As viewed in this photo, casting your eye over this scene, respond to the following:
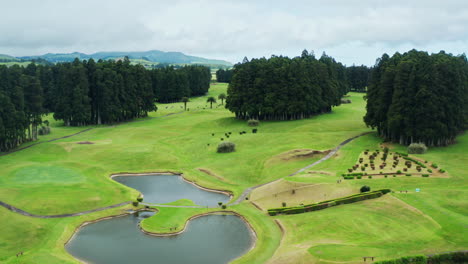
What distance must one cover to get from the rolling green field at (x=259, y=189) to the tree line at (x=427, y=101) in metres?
4.05

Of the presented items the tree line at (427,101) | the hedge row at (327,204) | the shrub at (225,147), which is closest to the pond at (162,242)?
the hedge row at (327,204)

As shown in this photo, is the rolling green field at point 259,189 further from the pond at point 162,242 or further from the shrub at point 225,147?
the shrub at point 225,147

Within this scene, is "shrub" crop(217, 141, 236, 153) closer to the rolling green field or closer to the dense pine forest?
the rolling green field

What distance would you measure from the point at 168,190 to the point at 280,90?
63633 millimetres

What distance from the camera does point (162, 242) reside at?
51.6 meters

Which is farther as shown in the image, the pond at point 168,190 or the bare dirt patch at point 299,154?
the bare dirt patch at point 299,154

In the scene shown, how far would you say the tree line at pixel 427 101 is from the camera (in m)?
85.1

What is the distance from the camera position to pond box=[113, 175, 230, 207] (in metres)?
68.9

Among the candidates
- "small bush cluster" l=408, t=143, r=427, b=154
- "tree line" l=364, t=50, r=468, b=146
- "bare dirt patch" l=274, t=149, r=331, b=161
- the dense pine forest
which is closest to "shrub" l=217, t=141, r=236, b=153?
"bare dirt patch" l=274, t=149, r=331, b=161

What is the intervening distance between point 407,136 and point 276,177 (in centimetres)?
3460

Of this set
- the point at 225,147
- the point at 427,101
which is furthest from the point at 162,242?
the point at 427,101

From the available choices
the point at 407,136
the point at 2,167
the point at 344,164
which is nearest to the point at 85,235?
the point at 2,167

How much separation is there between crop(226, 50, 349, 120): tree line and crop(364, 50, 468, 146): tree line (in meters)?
34.5

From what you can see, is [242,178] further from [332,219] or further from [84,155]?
[84,155]
